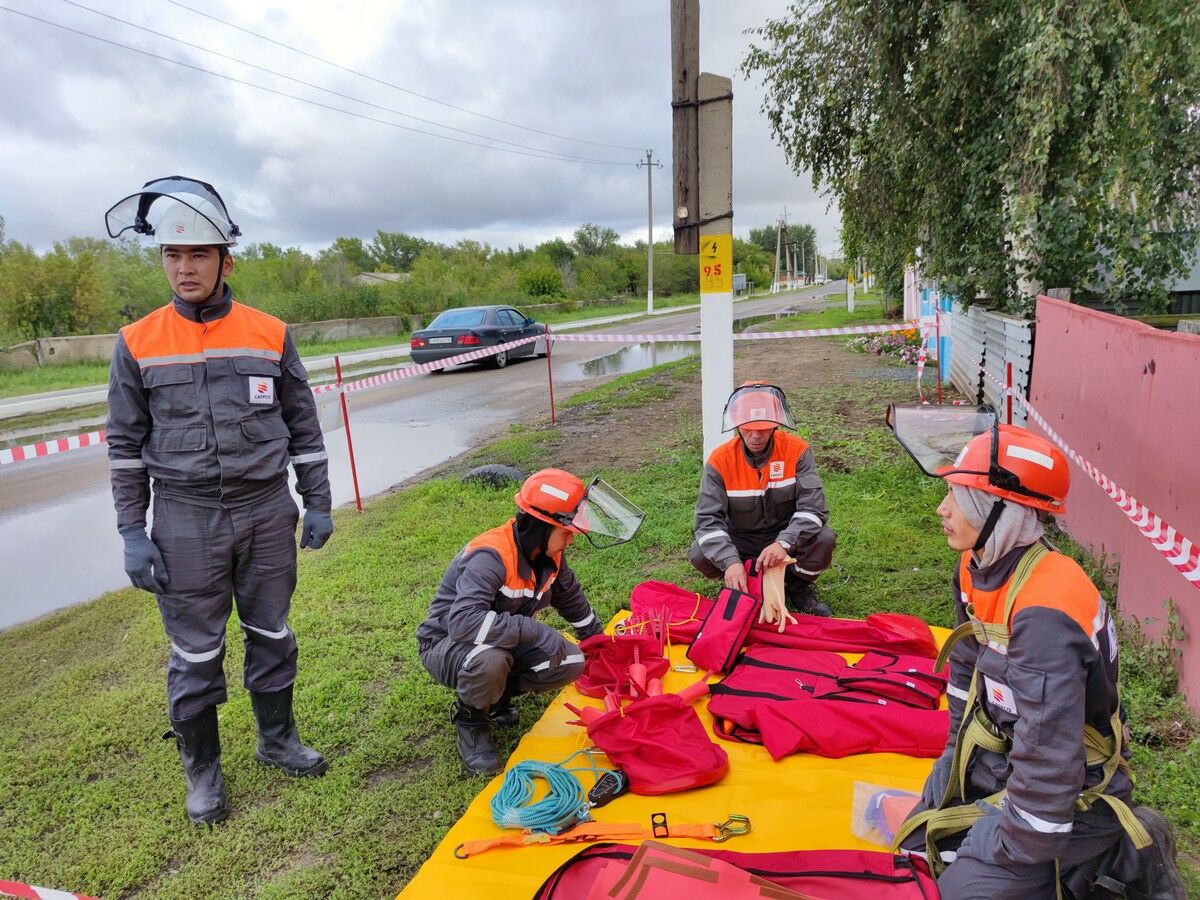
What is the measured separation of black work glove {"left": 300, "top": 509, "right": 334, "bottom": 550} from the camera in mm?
3027

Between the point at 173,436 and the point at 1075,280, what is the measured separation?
7854mm

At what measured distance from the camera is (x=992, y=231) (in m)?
7.96

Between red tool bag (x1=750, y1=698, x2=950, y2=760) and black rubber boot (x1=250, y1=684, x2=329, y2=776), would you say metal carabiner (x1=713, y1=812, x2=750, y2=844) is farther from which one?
black rubber boot (x1=250, y1=684, x2=329, y2=776)

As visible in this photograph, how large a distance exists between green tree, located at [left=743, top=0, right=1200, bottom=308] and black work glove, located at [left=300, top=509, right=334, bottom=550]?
21.4ft

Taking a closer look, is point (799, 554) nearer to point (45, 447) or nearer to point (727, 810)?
point (727, 810)

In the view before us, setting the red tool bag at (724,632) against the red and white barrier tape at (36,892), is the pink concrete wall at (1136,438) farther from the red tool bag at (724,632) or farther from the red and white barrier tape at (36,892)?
the red and white barrier tape at (36,892)

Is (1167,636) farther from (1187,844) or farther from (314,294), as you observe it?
(314,294)

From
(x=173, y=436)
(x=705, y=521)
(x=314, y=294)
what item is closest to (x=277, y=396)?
(x=173, y=436)

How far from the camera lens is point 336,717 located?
11.6 ft

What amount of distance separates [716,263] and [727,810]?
3624 mm

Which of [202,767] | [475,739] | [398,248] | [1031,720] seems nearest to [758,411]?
[475,739]

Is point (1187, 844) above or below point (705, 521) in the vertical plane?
below

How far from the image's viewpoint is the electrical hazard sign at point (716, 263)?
5184 mm

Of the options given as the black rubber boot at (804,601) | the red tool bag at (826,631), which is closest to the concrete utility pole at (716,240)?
Result: the black rubber boot at (804,601)
